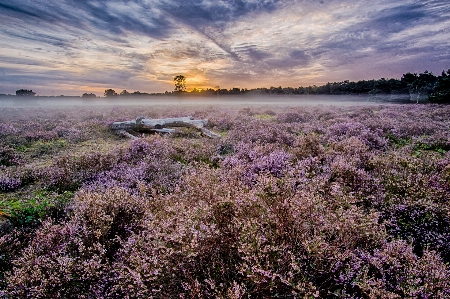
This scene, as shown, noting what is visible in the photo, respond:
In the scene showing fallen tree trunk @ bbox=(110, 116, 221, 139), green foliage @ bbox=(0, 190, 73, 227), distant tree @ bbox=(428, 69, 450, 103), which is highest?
distant tree @ bbox=(428, 69, 450, 103)

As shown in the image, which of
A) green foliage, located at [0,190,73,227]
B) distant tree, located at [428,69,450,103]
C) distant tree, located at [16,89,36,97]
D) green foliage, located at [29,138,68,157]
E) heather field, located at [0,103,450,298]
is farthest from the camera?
distant tree, located at [16,89,36,97]

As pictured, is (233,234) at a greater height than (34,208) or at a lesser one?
greater

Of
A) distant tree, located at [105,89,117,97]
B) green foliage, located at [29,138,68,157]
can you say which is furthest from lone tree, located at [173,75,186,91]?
green foliage, located at [29,138,68,157]

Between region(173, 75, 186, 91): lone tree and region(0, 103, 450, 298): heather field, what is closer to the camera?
region(0, 103, 450, 298): heather field

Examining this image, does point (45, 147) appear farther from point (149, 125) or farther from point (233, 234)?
point (233, 234)

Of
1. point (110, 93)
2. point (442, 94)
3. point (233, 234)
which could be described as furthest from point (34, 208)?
point (110, 93)

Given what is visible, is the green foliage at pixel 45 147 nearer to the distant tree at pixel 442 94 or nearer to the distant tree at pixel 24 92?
the distant tree at pixel 442 94

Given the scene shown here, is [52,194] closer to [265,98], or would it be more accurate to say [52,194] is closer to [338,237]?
[338,237]

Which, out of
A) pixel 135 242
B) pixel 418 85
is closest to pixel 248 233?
pixel 135 242

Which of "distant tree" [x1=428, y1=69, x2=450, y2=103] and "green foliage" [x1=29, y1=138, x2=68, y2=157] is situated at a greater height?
"distant tree" [x1=428, y1=69, x2=450, y2=103]

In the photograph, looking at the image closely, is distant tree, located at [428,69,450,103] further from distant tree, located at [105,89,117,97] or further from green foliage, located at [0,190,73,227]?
distant tree, located at [105,89,117,97]

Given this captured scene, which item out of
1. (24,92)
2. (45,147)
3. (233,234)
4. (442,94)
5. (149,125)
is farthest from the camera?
(24,92)

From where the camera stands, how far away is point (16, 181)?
6.04m

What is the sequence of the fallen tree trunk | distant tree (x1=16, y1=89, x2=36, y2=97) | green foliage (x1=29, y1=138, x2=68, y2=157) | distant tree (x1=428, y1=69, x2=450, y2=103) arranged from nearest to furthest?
green foliage (x1=29, y1=138, x2=68, y2=157)
the fallen tree trunk
distant tree (x1=428, y1=69, x2=450, y2=103)
distant tree (x1=16, y1=89, x2=36, y2=97)
